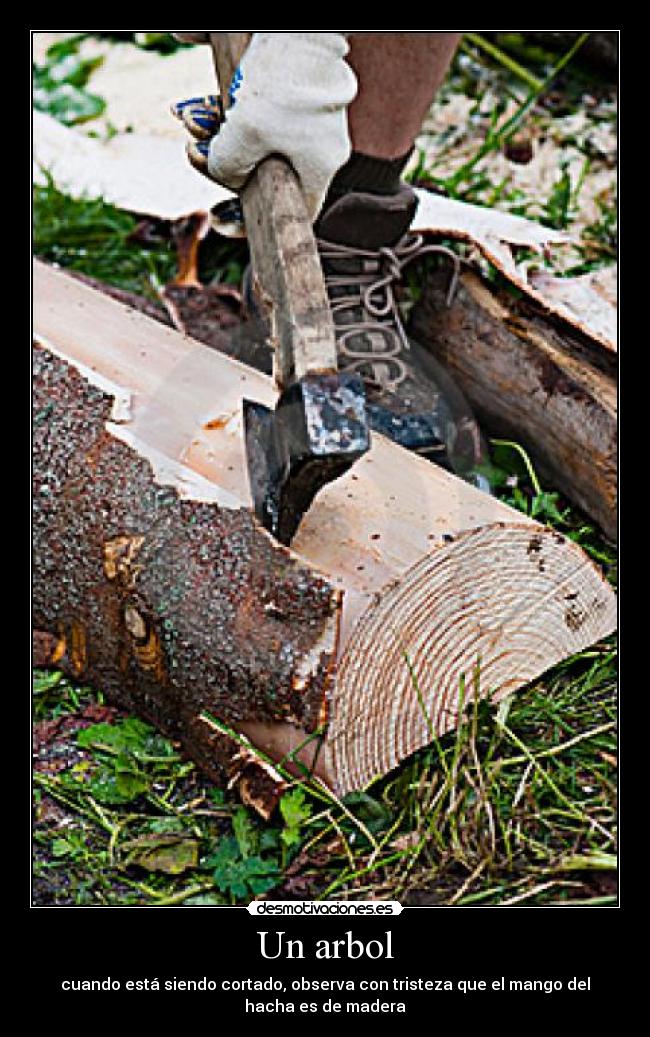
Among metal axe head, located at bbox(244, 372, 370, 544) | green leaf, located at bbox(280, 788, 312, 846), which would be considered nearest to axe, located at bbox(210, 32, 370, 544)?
metal axe head, located at bbox(244, 372, 370, 544)

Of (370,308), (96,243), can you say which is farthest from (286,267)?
(96,243)

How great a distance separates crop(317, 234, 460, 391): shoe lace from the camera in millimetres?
2625

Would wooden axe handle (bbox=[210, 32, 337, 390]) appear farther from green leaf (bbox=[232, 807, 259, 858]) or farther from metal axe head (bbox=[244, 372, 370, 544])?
green leaf (bbox=[232, 807, 259, 858])

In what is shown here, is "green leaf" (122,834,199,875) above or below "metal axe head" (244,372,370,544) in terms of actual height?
below

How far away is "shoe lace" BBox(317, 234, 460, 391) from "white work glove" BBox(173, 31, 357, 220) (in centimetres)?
57

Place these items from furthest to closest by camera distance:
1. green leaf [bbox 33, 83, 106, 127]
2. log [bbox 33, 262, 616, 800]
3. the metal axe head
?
1. green leaf [bbox 33, 83, 106, 127]
2. log [bbox 33, 262, 616, 800]
3. the metal axe head

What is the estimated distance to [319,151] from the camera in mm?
2051

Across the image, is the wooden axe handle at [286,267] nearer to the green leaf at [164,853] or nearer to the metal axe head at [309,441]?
the metal axe head at [309,441]

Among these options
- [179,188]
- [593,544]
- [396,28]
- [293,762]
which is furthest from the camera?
[179,188]

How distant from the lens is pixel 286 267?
6.28 feet

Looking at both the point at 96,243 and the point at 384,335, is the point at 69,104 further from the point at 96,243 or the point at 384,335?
the point at 384,335
